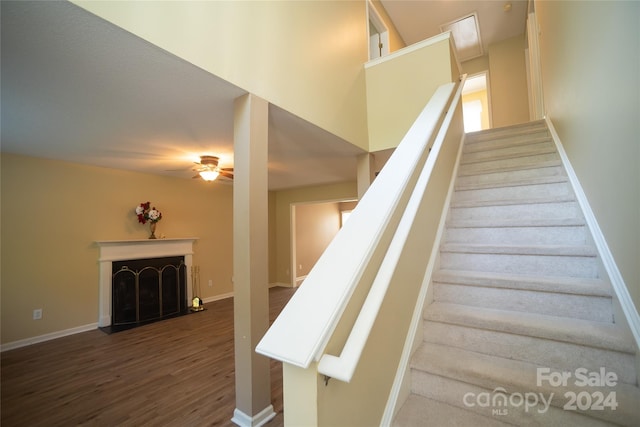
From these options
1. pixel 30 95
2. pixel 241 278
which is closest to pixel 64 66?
pixel 30 95

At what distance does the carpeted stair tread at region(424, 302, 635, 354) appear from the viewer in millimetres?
1142

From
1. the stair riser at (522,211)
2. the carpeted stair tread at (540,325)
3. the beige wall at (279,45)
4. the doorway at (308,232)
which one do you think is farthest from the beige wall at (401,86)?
the doorway at (308,232)

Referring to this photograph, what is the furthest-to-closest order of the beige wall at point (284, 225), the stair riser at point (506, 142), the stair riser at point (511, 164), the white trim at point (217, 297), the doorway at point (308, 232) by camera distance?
the doorway at point (308, 232)
the beige wall at point (284, 225)
the white trim at point (217, 297)
the stair riser at point (506, 142)
the stair riser at point (511, 164)

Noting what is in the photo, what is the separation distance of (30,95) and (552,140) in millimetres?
4358

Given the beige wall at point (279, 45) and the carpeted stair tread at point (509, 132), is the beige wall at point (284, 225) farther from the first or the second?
the carpeted stair tread at point (509, 132)

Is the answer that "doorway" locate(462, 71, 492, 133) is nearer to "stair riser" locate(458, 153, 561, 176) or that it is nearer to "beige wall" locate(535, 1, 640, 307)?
"stair riser" locate(458, 153, 561, 176)

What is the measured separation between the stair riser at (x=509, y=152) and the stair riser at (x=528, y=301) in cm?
167

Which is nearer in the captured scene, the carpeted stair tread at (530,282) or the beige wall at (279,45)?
the carpeted stair tread at (530,282)

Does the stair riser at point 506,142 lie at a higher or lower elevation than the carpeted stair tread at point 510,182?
higher

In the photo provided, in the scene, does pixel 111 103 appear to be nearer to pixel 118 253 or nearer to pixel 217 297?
pixel 118 253

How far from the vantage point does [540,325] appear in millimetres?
1271

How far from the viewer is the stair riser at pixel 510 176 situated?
2.24 meters

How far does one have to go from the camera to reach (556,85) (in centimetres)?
253

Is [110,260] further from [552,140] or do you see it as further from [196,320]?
[552,140]
